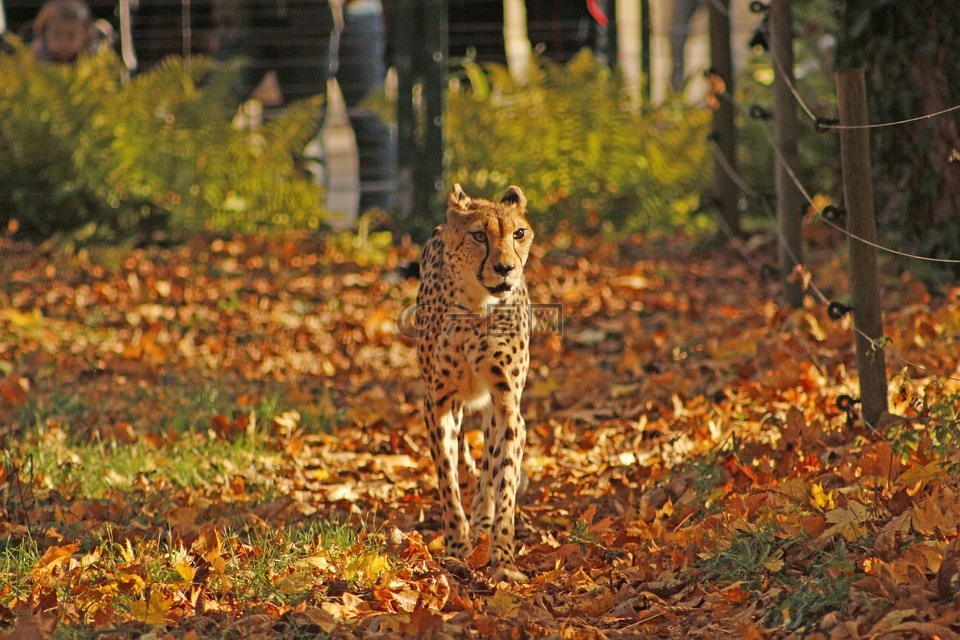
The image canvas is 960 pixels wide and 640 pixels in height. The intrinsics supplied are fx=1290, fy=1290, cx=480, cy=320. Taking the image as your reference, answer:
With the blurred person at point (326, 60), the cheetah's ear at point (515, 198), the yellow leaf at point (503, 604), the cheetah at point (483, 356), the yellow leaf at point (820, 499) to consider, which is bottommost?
the yellow leaf at point (503, 604)

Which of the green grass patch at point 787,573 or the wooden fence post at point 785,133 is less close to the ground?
the wooden fence post at point 785,133

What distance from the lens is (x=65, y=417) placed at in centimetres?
642

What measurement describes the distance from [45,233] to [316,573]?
7.24 m

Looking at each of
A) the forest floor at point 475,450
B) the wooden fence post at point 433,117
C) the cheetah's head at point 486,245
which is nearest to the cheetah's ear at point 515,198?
the cheetah's head at point 486,245

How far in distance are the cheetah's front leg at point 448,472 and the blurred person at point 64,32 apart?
8.26m

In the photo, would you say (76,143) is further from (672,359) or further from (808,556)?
(808,556)

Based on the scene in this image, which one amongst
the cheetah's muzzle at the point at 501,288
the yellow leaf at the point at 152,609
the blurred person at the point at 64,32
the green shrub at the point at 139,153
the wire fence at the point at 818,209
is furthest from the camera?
the blurred person at the point at 64,32

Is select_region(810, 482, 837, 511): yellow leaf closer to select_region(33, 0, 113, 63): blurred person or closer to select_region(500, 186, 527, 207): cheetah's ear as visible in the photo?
select_region(500, 186, 527, 207): cheetah's ear

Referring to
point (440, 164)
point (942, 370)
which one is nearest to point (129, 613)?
point (942, 370)

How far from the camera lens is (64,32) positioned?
12.0m

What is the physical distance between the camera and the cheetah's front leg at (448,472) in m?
Answer: 4.82

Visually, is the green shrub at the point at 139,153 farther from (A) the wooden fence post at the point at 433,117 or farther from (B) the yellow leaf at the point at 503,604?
(B) the yellow leaf at the point at 503,604

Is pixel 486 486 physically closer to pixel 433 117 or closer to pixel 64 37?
pixel 433 117

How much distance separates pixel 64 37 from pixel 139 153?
6.64 ft
